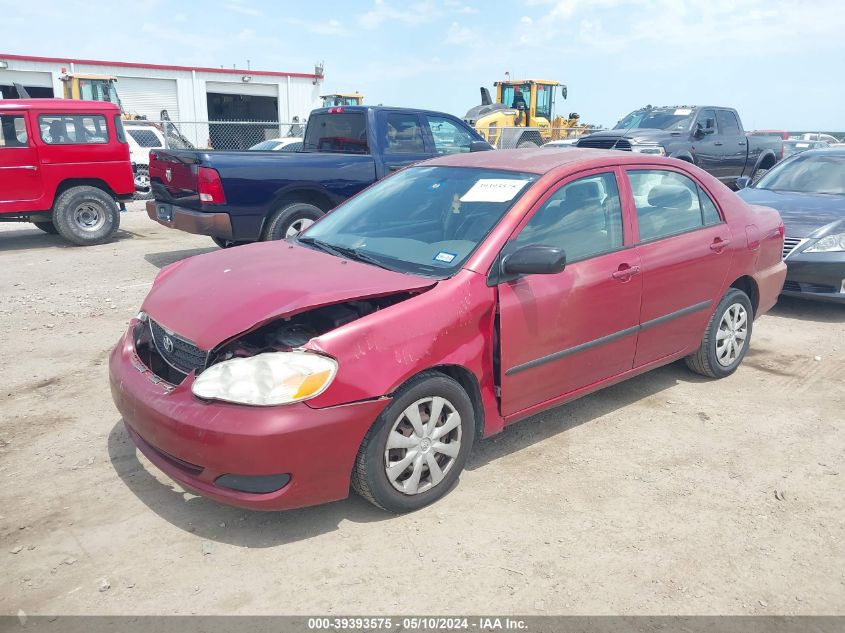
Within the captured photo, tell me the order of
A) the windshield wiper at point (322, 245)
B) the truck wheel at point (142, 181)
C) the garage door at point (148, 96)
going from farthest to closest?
the garage door at point (148, 96) → the truck wheel at point (142, 181) → the windshield wiper at point (322, 245)

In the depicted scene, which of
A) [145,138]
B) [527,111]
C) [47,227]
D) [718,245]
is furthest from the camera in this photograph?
[527,111]

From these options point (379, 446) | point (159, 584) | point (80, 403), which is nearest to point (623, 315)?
point (379, 446)

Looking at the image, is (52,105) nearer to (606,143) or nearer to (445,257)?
(445,257)

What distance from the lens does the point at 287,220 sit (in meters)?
7.94

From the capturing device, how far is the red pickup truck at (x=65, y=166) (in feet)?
31.2

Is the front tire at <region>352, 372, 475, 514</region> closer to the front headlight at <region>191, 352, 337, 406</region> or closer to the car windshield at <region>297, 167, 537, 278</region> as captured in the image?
the front headlight at <region>191, 352, 337, 406</region>

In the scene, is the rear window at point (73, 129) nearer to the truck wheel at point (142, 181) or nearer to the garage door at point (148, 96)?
the truck wheel at point (142, 181)

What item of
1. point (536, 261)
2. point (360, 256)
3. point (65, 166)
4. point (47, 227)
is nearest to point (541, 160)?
point (536, 261)

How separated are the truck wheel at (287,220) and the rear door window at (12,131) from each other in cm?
435

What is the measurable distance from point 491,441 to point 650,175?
196 cm

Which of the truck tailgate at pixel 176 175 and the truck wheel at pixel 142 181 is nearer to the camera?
the truck tailgate at pixel 176 175

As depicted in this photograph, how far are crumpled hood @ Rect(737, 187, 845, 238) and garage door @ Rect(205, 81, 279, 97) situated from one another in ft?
96.4

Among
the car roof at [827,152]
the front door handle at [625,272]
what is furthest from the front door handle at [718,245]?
the car roof at [827,152]

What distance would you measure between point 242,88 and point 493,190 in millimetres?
32056
